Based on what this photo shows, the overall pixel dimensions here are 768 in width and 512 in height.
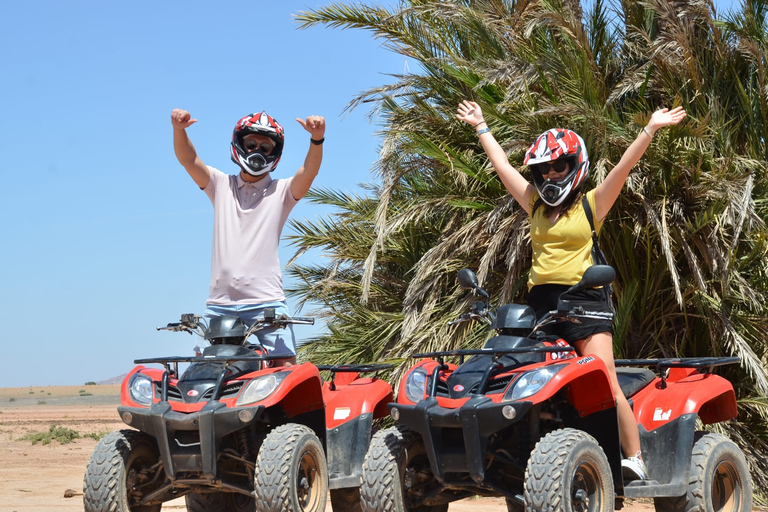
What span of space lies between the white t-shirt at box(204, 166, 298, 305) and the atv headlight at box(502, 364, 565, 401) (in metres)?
1.80

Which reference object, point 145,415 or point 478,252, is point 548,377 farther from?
point 478,252

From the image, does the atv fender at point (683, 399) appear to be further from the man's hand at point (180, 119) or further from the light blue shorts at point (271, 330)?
the man's hand at point (180, 119)

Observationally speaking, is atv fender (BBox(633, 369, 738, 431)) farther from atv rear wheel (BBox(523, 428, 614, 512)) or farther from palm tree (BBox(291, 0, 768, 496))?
palm tree (BBox(291, 0, 768, 496))

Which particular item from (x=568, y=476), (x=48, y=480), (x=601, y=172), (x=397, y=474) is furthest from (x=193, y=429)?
(x=48, y=480)

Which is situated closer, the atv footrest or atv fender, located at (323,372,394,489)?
the atv footrest

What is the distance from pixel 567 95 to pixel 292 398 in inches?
221

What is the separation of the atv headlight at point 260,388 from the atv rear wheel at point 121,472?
71 centimetres

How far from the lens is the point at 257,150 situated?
6223mm

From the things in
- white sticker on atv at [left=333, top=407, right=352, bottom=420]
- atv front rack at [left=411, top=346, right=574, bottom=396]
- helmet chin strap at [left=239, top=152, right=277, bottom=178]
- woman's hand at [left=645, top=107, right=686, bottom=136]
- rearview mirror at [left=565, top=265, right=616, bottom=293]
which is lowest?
white sticker on atv at [left=333, top=407, right=352, bottom=420]

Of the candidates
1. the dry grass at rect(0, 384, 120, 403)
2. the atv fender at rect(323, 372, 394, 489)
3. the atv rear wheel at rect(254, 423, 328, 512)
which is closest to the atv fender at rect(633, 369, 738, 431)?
the atv fender at rect(323, 372, 394, 489)

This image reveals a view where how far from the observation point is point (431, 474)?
5.46m

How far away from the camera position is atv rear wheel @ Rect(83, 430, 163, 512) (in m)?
5.37

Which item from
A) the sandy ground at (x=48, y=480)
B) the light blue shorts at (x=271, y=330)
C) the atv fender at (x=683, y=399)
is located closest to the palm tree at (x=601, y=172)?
the sandy ground at (x=48, y=480)

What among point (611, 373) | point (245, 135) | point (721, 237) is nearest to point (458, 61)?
point (721, 237)
